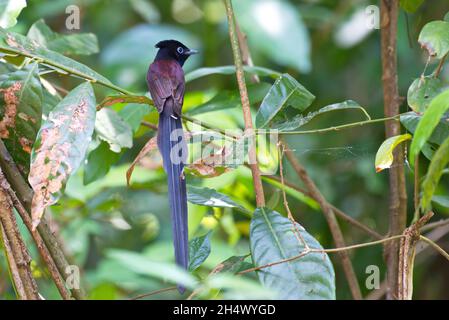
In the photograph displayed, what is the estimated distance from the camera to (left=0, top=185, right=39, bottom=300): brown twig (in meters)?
1.26

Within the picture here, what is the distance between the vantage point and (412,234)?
130cm

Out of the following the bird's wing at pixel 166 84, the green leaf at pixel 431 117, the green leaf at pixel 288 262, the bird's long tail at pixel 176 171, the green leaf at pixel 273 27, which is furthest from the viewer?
the green leaf at pixel 273 27

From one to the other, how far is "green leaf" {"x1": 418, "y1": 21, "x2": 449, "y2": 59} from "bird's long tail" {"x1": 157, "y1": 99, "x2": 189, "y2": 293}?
0.58m

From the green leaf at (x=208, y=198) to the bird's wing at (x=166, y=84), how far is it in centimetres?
19

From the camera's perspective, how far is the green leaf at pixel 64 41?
2.05 meters

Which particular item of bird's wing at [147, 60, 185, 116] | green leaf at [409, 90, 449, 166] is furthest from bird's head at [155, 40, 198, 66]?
green leaf at [409, 90, 449, 166]

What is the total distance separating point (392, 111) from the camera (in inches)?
75.1

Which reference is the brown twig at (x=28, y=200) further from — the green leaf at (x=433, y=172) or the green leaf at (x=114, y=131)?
the green leaf at (x=433, y=172)

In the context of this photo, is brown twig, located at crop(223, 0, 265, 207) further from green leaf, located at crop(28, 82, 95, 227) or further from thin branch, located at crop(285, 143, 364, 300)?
thin branch, located at crop(285, 143, 364, 300)

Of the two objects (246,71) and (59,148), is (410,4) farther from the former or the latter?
(59,148)

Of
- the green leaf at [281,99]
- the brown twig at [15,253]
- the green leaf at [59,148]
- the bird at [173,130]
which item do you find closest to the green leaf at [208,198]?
the bird at [173,130]

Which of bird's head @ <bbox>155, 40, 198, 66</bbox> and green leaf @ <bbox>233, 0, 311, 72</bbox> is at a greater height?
green leaf @ <bbox>233, 0, 311, 72</bbox>

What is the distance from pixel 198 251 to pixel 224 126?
0.94 m
